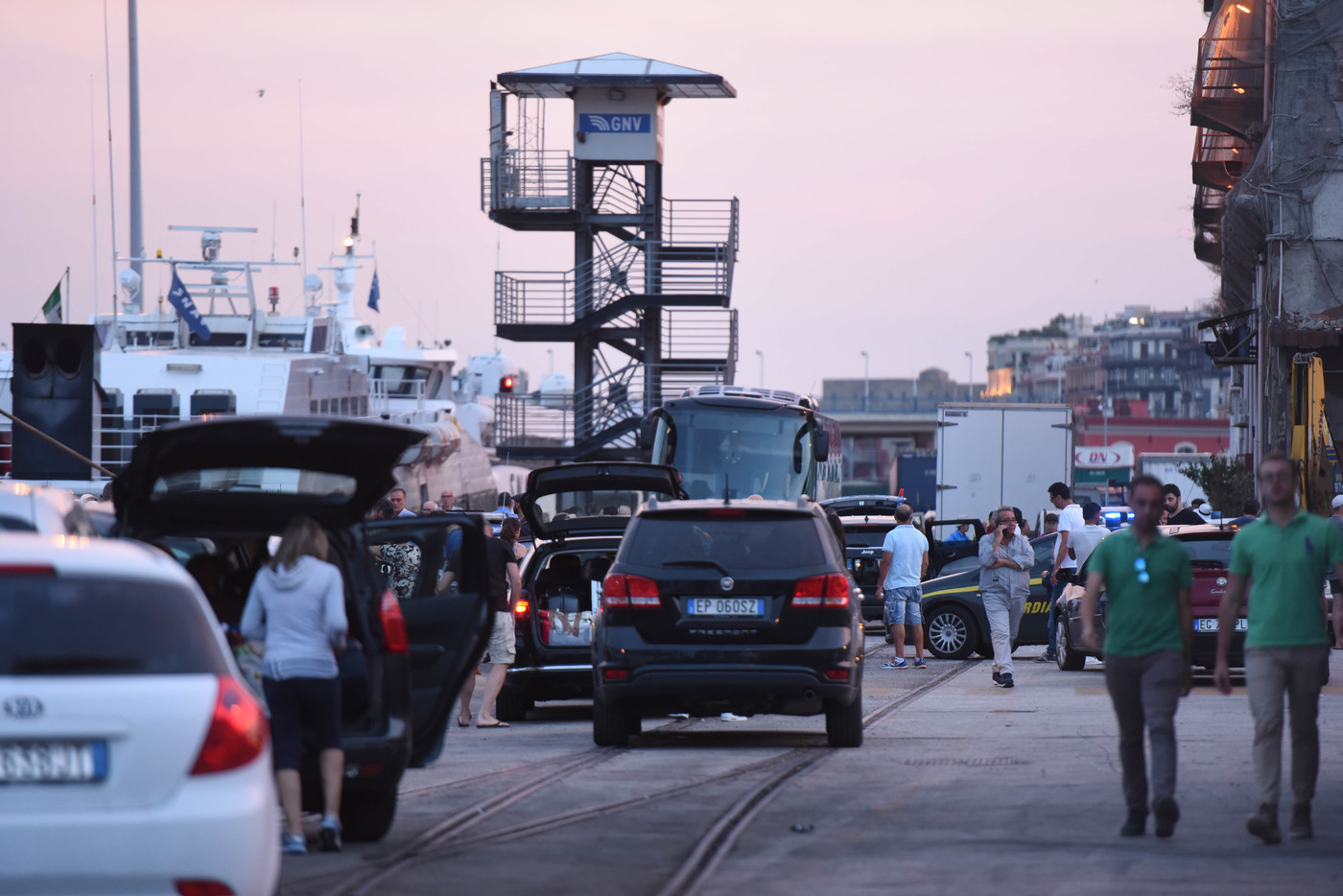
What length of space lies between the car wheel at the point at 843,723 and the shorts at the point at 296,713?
201 inches

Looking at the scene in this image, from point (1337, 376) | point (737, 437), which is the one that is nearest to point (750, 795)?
point (737, 437)

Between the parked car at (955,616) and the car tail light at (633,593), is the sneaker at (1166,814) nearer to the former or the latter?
the car tail light at (633,593)

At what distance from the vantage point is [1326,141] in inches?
1428

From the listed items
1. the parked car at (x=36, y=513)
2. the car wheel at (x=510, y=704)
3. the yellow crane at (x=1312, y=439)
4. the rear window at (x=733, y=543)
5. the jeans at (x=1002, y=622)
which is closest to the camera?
the parked car at (x=36, y=513)

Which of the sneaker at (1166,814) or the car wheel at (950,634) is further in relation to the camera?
the car wheel at (950,634)

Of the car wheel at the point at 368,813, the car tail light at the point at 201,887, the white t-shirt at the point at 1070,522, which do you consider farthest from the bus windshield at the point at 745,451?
the car tail light at the point at 201,887

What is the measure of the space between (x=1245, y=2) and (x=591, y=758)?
1371 inches

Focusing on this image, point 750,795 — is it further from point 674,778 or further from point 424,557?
point 424,557

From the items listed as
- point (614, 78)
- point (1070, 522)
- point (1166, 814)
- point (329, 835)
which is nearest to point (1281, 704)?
point (1166, 814)

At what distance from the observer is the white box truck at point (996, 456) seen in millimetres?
37594

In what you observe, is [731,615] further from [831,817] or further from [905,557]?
[905,557]

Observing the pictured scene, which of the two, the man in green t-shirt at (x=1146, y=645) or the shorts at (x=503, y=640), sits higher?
the man in green t-shirt at (x=1146, y=645)

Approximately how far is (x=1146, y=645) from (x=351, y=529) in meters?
3.77

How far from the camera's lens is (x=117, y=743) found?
5.86 m
